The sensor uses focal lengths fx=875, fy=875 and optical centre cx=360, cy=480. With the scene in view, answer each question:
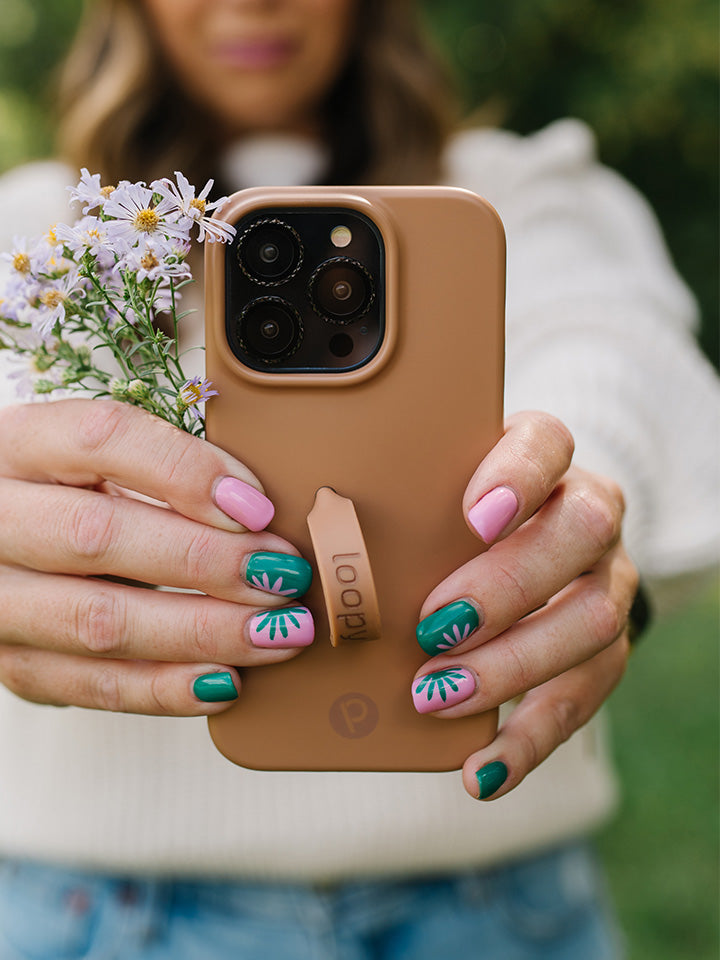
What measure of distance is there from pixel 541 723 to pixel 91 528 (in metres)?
0.46

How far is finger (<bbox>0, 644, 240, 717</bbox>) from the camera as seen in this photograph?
0.78m

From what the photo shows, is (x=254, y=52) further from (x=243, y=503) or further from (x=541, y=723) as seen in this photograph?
(x=541, y=723)

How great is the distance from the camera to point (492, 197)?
156 cm

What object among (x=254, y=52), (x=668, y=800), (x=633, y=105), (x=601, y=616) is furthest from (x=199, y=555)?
(x=633, y=105)

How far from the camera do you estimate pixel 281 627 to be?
0.75m

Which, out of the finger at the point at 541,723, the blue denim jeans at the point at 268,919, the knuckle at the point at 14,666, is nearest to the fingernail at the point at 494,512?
the finger at the point at 541,723

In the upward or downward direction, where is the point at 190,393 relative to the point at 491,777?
upward

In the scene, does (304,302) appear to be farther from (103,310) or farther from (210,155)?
(210,155)

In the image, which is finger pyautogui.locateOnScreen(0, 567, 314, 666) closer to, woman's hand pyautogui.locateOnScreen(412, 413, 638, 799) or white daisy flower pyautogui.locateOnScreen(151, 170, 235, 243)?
woman's hand pyautogui.locateOnScreen(412, 413, 638, 799)

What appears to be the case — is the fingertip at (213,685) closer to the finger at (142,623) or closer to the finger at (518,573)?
the finger at (142,623)

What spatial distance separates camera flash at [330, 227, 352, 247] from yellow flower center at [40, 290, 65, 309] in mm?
237

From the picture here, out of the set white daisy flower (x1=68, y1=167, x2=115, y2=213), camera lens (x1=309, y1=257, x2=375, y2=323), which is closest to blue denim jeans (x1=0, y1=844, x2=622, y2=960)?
camera lens (x1=309, y1=257, x2=375, y2=323)

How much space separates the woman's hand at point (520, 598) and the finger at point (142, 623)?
0.13m

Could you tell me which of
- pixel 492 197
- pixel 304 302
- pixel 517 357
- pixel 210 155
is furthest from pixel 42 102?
pixel 304 302
